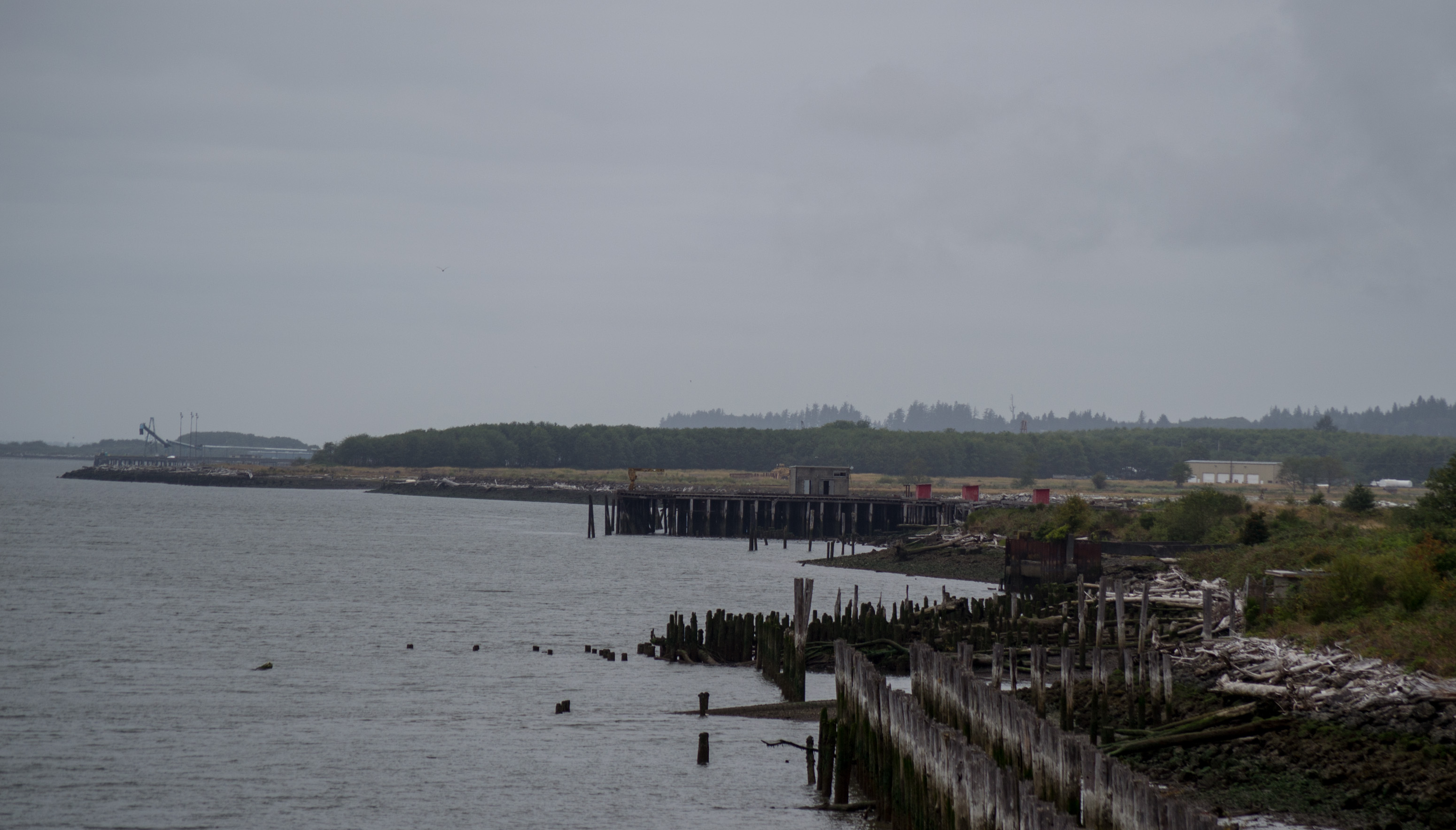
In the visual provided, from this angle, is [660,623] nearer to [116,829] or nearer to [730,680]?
[730,680]

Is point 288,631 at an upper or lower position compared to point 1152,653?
lower

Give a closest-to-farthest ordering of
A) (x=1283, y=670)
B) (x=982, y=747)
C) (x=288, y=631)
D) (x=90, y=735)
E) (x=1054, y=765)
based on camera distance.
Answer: (x=1054, y=765)
(x=982, y=747)
(x=1283, y=670)
(x=90, y=735)
(x=288, y=631)

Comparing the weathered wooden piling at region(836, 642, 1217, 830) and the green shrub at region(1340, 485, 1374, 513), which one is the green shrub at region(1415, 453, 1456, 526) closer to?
the green shrub at region(1340, 485, 1374, 513)

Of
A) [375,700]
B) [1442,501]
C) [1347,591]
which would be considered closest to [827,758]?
[1347,591]

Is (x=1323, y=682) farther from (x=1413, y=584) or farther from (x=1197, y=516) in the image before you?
(x=1197, y=516)

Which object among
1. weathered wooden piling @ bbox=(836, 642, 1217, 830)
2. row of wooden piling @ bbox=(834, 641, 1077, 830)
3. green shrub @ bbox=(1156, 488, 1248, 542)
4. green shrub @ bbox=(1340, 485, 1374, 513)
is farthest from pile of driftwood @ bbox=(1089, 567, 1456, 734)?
green shrub @ bbox=(1156, 488, 1248, 542)

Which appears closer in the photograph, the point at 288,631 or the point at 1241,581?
the point at 1241,581

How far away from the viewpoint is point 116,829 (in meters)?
20.2

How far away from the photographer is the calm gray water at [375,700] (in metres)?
22.0

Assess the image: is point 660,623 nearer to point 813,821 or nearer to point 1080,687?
point 1080,687

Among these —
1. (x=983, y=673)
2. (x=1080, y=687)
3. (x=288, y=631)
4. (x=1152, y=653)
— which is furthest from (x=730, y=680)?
(x=288, y=631)

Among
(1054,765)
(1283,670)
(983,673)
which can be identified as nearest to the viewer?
(1054,765)

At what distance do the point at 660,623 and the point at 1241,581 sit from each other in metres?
21.3

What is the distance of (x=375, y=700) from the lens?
31.8 m
